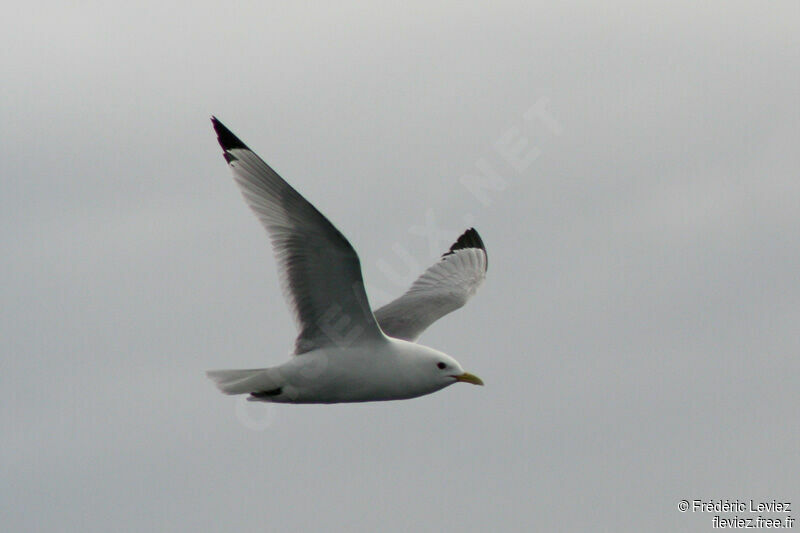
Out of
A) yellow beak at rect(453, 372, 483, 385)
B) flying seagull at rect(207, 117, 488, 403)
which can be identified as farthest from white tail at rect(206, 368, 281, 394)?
yellow beak at rect(453, 372, 483, 385)

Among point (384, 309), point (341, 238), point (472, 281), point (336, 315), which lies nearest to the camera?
point (341, 238)

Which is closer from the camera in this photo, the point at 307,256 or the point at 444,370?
the point at 307,256

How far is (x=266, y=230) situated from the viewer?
40.3 ft

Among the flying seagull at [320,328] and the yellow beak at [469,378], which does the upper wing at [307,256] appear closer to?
the flying seagull at [320,328]

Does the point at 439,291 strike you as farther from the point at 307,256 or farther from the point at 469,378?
the point at 307,256

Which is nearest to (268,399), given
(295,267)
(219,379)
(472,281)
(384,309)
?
(219,379)

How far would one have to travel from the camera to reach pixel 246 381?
41.3ft

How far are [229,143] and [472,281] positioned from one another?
603 centimetres

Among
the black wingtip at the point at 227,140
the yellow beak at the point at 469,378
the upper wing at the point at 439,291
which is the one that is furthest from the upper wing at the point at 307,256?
the upper wing at the point at 439,291

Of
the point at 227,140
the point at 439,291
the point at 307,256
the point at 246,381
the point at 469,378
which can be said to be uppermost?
the point at 439,291

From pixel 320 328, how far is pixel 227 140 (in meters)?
2.10

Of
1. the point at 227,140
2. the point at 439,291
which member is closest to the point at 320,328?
the point at 227,140

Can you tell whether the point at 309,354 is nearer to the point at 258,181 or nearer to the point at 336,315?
the point at 336,315

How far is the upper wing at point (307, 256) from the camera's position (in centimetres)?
1187
